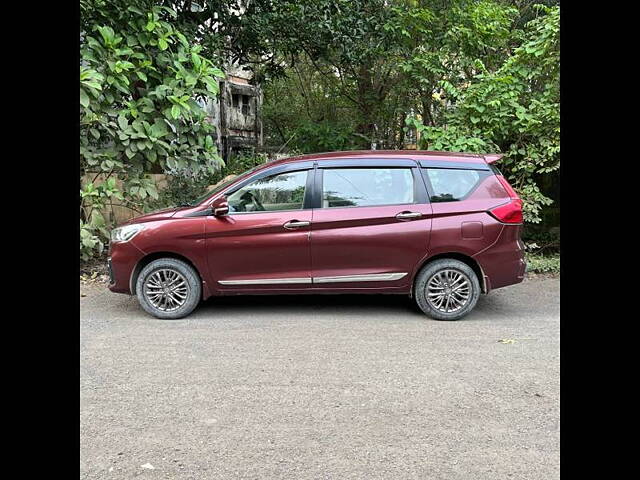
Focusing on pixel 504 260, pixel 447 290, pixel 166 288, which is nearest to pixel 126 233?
pixel 166 288

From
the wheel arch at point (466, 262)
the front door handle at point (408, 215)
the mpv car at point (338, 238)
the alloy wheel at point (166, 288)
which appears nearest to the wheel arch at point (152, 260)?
the mpv car at point (338, 238)

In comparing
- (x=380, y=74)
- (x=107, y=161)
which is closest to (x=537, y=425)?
(x=107, y=161)

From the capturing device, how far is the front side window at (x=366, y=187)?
222 inches

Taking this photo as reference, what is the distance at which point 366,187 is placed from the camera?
18.6 ft

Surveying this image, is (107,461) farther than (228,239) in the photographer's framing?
No

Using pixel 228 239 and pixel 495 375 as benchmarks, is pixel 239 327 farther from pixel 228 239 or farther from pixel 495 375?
pixel 495 375

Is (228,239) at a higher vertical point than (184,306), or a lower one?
higher

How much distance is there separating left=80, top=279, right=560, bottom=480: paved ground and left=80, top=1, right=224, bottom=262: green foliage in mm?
2327

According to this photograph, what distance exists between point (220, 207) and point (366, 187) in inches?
62.9

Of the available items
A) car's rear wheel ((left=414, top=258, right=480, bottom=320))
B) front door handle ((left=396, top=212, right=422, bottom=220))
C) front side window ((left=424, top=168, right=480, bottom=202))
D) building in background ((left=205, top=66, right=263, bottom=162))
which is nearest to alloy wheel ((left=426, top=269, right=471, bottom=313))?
car's rear wheel ((left=414, top=258, right=480, bottom=320))

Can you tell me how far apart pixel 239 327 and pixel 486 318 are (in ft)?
8.97
